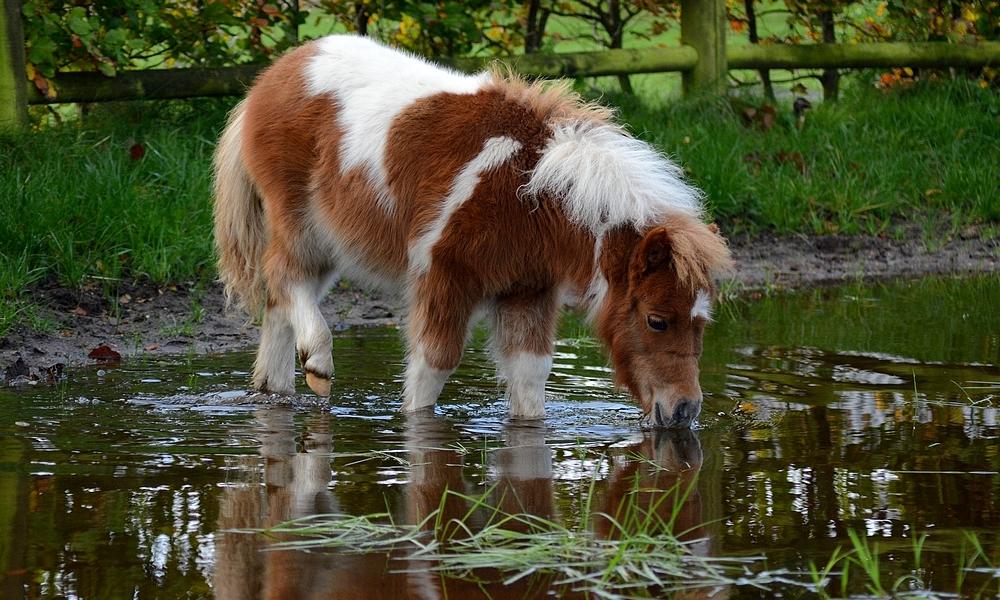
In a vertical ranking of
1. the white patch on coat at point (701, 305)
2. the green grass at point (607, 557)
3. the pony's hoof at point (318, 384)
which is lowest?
the pony's hoof at point (318, 384)

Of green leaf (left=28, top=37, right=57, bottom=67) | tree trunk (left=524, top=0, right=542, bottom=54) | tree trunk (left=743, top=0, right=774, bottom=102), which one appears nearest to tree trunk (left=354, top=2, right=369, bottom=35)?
tree trunk (left=524, top=0, right=542, bottom=54)

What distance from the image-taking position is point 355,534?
3.09 metres

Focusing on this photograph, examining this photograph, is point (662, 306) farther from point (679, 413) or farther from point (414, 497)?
point (414, 497)

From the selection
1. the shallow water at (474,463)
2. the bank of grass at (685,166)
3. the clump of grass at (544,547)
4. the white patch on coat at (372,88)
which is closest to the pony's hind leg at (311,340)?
the shallow water at (474,463)

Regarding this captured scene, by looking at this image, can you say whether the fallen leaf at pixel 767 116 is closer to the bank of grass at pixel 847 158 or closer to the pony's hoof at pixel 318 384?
the bank of grass at pixel 847 158

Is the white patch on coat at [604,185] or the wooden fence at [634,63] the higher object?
the wooden fence at [634,63]

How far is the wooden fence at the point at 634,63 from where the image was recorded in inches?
286

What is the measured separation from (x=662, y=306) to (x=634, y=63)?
5.13 m

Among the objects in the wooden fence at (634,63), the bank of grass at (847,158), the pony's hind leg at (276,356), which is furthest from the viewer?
the bank of grass at (847,158)

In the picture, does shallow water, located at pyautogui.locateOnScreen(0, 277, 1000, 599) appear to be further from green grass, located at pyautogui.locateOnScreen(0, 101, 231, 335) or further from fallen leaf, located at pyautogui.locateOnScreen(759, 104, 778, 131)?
fallen leaf, located at pyautogui.locateOnScreen(759, 104, 778, 131)

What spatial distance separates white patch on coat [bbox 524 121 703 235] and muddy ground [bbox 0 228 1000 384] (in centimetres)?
164

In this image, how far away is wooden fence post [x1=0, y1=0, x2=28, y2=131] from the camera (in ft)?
23.4

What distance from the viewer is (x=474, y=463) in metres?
3.94

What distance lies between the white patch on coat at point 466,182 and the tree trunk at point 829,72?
20.7 feet
